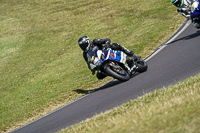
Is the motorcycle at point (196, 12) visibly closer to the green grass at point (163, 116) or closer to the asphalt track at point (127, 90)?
the asphalt track at point (127, 90)

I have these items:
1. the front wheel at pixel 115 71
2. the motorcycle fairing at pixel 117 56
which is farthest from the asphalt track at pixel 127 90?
the motorcycle fairing at pixel 117 56

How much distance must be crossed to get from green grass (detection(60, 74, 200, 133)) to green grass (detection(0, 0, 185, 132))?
Result: 4678 mm

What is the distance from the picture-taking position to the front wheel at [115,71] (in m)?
8.88

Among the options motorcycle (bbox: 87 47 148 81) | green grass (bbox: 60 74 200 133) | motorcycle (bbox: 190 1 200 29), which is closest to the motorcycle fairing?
motorcycle (bbox: 87 47 148 81)

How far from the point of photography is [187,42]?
12273 mm

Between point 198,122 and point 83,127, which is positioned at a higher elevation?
point 198,122

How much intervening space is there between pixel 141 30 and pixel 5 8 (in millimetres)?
24647

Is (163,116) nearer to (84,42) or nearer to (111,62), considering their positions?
(111,62)

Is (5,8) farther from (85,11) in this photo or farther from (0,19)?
(85,11)

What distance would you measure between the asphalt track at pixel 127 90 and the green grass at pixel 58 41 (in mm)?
1582

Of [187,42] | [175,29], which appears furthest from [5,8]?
[187,42]

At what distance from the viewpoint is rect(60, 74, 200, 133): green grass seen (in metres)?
3.80

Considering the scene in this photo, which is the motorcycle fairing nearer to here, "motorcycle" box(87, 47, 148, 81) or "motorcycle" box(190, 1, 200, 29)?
"motorcycle" box(87, 47, 148, 81)

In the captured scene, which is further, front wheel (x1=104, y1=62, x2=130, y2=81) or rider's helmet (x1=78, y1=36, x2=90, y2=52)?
rider's helmet (x1=78, y1=36, x2=90, y2=52)
